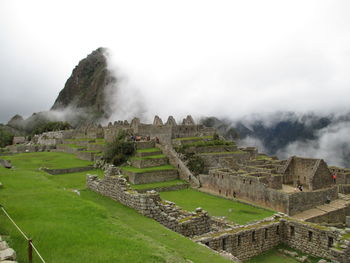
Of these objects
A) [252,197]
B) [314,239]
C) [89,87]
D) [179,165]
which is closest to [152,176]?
[179,165]

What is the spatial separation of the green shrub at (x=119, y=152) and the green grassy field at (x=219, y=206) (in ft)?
31.6

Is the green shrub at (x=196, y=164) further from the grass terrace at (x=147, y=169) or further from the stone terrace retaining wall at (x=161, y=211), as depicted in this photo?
the stone terrace retaining wall at (x=161, y=211)

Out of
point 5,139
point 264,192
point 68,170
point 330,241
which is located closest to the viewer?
point 330,241

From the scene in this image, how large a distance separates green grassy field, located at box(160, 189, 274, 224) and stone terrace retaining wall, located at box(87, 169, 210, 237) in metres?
8.18

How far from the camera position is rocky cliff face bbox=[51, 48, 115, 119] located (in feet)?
481

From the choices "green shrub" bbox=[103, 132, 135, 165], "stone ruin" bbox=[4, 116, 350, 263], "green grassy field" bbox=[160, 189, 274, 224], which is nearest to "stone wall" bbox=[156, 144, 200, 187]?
"stone ruin" bbox=[4, 116, 350, 263]

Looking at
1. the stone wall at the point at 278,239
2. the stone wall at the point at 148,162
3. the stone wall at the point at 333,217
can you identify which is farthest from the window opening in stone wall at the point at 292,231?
the stone wall at the point at 148,162

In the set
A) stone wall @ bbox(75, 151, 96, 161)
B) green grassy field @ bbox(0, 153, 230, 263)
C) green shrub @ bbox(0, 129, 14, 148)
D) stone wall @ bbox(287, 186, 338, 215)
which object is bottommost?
stone wall @ bbox(287, 186, 338, 215)

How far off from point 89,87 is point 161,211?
160 metres

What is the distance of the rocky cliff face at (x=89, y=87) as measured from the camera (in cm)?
14662

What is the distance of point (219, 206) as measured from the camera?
22.4 meters

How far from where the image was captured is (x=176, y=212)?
10477mm

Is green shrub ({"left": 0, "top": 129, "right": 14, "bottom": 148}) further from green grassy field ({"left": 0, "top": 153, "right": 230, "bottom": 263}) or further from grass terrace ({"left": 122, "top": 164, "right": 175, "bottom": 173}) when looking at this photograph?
green grassy field ({"left": 0, "top": 153, "right": 230, "bottom": 263})

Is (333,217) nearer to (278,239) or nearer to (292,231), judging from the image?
(292,231)
